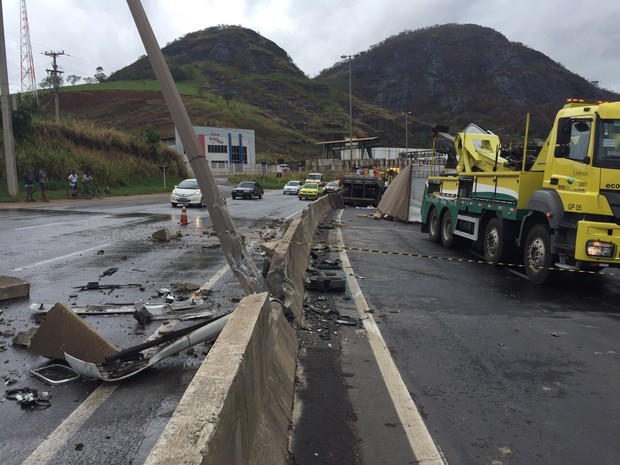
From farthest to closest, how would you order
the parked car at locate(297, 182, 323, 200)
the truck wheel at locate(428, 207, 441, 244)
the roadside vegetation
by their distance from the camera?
the parked car at locate(297, 182, 323, 200), the roadside vegetation, the truck wheel at locate(428, 207, 441, 244)

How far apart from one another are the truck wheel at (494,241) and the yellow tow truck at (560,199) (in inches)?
0.8

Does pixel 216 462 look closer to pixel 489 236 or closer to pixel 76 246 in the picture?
pixel 489 236

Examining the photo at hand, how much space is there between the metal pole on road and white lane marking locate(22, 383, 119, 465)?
2.02 m

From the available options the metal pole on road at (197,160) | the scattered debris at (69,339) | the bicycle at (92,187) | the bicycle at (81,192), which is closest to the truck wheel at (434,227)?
the metal pole on road at (197,160)

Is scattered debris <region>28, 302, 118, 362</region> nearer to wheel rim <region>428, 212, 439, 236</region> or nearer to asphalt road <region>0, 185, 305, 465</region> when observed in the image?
asphalt road <region>0, 185, 305, 465</region>

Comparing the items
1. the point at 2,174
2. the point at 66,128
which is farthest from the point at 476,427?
the point at 66,128

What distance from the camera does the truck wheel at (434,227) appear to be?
14.7 m

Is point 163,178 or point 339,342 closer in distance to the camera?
point 339,342

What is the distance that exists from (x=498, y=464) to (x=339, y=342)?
2596 mm

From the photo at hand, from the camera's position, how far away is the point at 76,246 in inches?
484

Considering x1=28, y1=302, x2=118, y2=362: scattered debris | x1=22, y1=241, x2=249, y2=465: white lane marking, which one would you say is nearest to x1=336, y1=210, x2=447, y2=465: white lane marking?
x1=22, y1=241, x2=249, y2=465: white lane marking

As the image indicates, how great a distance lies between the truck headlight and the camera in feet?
25.1

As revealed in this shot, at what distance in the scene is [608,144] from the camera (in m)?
7.95

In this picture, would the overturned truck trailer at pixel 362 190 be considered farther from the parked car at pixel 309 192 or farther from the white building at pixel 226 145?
the white building at pixel 226 145
